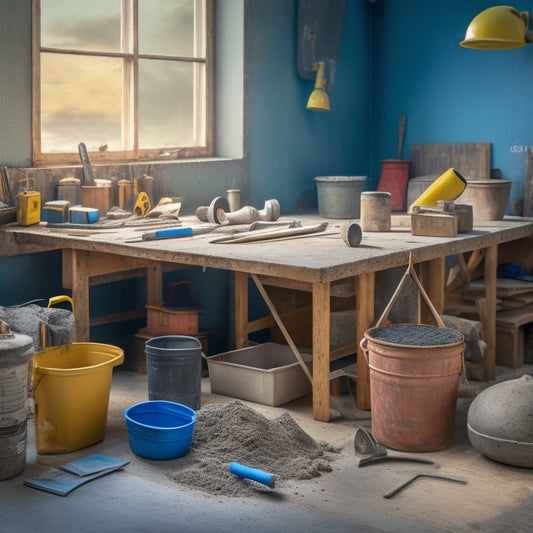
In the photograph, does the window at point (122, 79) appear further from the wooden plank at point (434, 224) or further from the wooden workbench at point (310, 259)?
the wooden plank at point (434, 224)

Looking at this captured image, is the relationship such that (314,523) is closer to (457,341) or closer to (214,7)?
(457,341)

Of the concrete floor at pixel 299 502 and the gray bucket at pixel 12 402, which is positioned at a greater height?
the gray bucket at pixel 12 402

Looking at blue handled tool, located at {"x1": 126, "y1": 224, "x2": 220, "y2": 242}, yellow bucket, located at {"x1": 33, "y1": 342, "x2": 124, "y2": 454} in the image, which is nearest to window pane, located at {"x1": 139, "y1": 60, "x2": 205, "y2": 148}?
blue handled tool, located at {"x1": 126, "y1": 224, "x2": 220, "y2": 242}

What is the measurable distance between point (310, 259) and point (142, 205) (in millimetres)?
1726

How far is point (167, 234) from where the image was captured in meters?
5.32

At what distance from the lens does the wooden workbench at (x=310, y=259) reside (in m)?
4.59

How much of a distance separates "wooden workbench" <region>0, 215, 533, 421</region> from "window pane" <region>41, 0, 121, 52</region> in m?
1.25

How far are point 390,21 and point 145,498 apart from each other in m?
5.16

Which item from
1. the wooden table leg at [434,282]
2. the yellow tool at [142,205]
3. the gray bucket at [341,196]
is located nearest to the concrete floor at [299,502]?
the wooden table leg at [434,282]

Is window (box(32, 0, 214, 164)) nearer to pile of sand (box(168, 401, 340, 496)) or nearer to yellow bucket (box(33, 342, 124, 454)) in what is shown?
yellow bucket (box(33, 342, 124, 454))

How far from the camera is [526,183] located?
6.98 meters

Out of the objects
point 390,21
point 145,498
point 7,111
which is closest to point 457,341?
point 145,498

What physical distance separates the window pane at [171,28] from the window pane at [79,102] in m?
0.32

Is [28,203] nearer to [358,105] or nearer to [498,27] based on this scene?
[498,27]
